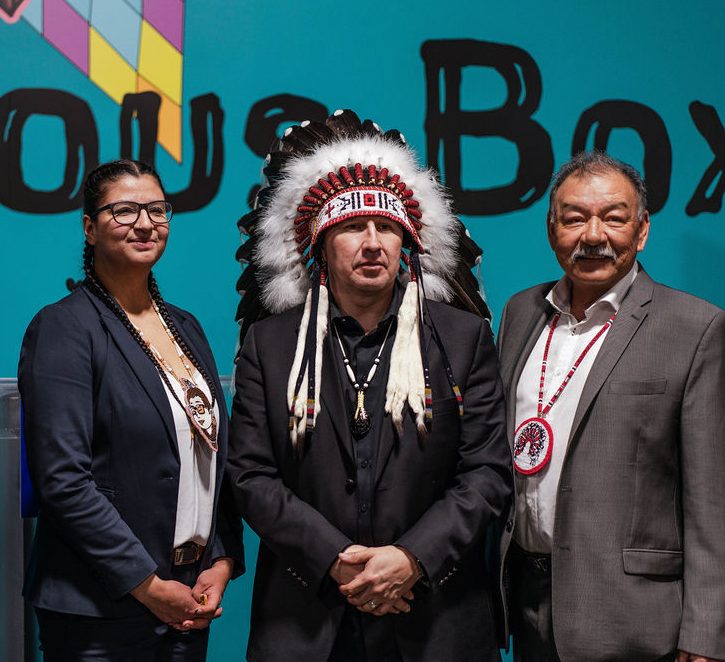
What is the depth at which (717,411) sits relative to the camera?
2070 millimetres

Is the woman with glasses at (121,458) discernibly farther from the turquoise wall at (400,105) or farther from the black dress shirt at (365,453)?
the turquoise wall at (400,105)

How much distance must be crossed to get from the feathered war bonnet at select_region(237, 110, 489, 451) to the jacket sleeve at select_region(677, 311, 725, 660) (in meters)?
0.53

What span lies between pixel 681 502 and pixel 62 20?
2.54 meters

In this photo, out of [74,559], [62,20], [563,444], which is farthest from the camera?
[62,20]

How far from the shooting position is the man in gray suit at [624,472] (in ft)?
6.77

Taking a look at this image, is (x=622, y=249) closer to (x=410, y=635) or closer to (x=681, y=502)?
(x=681, y=502)

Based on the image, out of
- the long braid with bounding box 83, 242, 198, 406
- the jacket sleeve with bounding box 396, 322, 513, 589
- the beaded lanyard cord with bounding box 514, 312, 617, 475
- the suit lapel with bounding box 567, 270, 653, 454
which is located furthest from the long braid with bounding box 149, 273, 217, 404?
the suit lapel with bounding box 567, 270, 653, 454

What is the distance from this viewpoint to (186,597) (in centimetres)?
210

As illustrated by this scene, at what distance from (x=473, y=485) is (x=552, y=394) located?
0.31 meters

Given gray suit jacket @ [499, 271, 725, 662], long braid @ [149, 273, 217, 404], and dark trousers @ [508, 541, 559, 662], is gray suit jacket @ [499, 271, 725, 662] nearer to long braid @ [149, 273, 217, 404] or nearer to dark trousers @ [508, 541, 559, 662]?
dark trousers @ [508, 541, 559, 662]

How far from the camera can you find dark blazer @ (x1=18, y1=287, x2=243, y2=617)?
1972 mm

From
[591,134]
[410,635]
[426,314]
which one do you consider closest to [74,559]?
[410,635]

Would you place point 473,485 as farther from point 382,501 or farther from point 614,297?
point 614,297

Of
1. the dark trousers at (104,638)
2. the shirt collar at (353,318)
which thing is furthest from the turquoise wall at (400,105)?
the dark trousers at (104,638)
